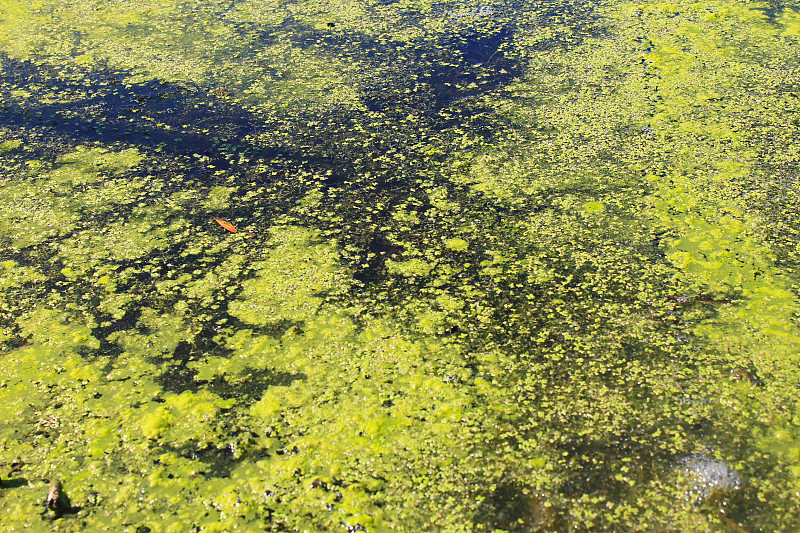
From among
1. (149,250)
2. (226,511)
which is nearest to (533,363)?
(226,511)

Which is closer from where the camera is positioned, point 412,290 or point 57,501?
point 57,501

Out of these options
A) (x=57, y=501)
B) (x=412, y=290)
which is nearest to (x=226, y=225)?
(x=412, y=290)

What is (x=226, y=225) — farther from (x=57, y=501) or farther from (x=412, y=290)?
(x=57, y=501)

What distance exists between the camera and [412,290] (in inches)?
77.5

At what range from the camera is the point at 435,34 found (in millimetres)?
3855

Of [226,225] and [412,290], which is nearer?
[412,290]

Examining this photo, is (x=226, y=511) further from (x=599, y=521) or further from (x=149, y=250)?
(x=149, y=250)

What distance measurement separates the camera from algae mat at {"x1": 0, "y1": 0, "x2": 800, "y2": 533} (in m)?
1.42

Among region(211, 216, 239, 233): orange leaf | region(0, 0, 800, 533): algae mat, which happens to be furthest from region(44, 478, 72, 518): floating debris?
region(211, 216, 239, 233): orange leaf

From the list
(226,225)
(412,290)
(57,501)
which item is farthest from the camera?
(226,225)

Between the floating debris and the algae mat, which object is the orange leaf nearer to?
the algae mat

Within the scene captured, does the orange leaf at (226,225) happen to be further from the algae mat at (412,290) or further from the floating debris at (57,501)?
the floating debris at (57,501)

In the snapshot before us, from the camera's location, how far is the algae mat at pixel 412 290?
1418 millimetres

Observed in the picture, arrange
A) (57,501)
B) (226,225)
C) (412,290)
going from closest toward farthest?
(57,501) → (412,290) → (226,225)
